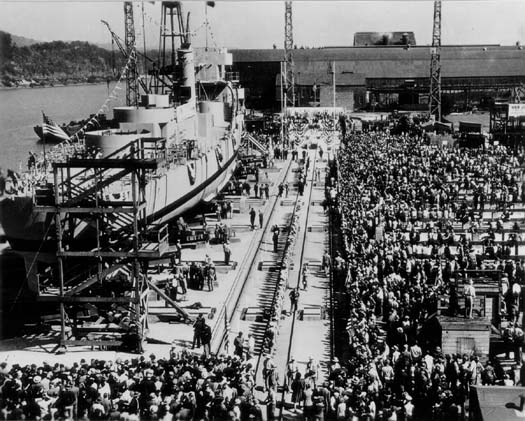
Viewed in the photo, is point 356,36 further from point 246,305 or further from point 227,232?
point 246,305

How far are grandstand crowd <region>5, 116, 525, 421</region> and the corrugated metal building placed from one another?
213ft

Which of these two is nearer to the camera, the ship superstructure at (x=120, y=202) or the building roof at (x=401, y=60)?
the ship superstructure at (x=120, y=202)

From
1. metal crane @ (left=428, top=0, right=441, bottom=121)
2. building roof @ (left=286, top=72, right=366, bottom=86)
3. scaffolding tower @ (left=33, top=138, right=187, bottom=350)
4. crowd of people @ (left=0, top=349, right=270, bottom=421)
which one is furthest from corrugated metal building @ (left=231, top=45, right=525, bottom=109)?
crowd of people @ (left=0, top=349, right=270, bottom=421)

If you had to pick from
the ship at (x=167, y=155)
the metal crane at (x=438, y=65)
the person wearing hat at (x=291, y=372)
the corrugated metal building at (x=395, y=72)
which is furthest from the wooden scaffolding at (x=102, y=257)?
the corrugated metal building at (x=395, y=72)

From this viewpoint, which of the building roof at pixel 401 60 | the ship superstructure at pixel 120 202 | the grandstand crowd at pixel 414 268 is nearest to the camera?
the grandstand crowd at pixel 414 268

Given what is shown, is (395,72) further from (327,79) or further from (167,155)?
(167,155)

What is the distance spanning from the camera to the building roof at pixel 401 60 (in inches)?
3895

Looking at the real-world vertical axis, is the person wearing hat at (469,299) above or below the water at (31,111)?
below

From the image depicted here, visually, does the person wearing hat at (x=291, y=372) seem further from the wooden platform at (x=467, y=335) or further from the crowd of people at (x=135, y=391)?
the wooden platform at (x=467, y=335)

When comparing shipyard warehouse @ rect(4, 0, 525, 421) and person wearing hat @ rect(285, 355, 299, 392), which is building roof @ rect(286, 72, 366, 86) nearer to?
shipyard warehouse @ rect(4, 0, 525, 421)

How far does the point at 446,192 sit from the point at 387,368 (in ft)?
72.6

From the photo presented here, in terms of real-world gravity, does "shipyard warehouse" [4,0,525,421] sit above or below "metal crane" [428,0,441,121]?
below

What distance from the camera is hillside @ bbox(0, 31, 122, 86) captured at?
5812 inches

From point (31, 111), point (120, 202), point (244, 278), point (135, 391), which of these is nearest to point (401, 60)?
point (31, 111)
